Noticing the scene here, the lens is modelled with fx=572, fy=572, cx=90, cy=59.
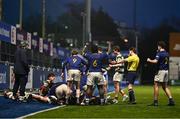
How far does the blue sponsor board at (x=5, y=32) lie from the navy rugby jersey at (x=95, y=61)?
8071 mm

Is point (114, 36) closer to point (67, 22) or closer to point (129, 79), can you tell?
point (67, 22)

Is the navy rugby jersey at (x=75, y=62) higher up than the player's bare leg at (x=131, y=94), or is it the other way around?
the navy rugby jersey at (x=75, y=62)

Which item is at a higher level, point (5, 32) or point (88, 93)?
point (5, 32)

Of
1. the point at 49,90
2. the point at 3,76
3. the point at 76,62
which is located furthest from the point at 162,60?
the point at 3,76

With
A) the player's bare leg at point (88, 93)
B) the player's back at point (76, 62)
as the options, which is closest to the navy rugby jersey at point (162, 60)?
the player's bare leg at point (88, 93)

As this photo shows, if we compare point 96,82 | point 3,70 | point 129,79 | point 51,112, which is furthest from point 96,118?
point 3,70

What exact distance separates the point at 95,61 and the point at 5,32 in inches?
348

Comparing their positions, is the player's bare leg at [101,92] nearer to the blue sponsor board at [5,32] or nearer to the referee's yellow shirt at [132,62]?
the referee's yellow shirt at [132,62]

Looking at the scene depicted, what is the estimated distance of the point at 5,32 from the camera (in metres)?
27.2

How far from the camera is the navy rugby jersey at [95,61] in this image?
19.5m

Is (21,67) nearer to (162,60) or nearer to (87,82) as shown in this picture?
(87,82)

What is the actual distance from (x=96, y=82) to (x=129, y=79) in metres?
1.67

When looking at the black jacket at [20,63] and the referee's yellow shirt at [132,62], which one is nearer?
the black jacket at [20,63]

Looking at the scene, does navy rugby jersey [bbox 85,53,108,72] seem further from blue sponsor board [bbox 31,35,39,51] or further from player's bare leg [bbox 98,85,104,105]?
blue sponsor board [bbox 31,35,39,51]
